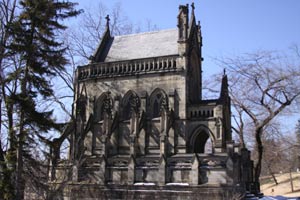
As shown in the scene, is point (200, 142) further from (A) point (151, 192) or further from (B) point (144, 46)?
(B) point (144, 46)

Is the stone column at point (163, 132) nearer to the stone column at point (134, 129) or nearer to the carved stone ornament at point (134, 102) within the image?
the stone column at point (134, 129)

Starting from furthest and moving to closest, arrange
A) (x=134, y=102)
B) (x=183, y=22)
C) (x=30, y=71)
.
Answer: (x=134, y=102), (x=183, y=22), (x=30, y=71)

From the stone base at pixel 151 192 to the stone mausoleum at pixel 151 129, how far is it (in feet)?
0.19

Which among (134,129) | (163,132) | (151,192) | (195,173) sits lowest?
(151,192)

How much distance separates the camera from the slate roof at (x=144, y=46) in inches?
1176

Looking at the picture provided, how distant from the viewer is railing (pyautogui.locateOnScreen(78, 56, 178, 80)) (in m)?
27.7

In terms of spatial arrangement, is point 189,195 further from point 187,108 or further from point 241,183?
point 187,108

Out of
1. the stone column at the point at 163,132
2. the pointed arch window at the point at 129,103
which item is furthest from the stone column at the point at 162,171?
the pointed arch window at the point at 129,103

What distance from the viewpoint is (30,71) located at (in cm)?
1756

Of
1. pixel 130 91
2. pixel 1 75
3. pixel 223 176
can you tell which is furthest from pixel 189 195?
pixel 1 75

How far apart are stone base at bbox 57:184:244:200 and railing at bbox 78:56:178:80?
9.01 metres

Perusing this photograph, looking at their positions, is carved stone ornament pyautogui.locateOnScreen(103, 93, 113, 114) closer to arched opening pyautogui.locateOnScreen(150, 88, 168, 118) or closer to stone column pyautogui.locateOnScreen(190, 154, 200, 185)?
arched opening pyautogui.locateOnScreen(150, 88, 168, 118)

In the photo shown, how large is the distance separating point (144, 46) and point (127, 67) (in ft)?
10.5

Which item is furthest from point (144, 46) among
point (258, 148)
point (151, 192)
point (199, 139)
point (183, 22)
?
point (151, 192)
